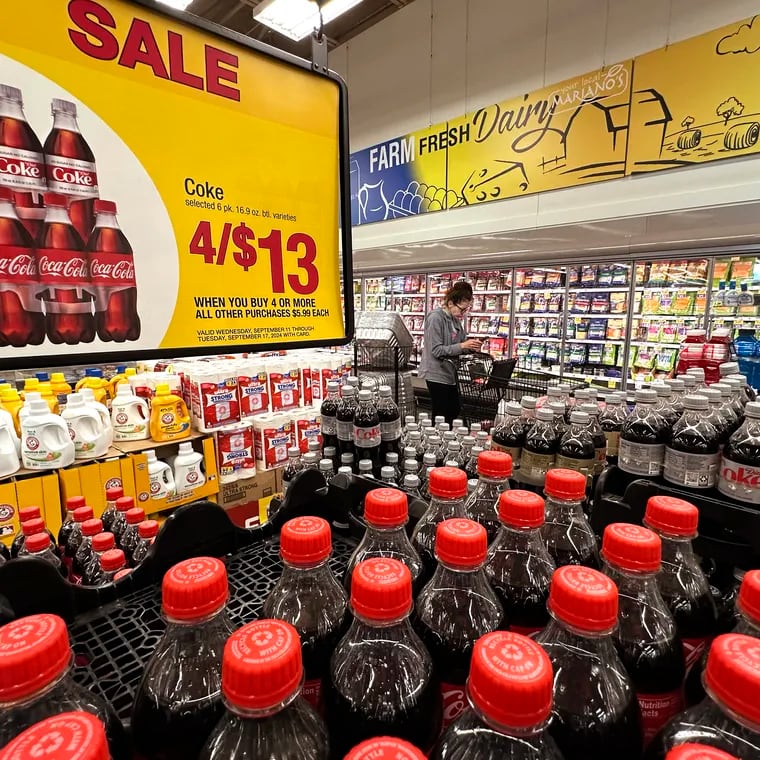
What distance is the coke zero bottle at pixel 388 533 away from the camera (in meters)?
0.71

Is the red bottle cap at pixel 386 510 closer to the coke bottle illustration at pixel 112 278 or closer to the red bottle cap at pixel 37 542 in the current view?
the coke bottle illustration at pixel 112 278

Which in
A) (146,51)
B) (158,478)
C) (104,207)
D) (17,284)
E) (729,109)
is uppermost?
(729,109)

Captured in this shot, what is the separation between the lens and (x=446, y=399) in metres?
3.86

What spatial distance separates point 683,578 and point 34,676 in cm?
85

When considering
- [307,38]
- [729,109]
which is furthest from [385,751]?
[307,38]

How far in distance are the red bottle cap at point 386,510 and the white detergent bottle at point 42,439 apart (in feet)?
6.96

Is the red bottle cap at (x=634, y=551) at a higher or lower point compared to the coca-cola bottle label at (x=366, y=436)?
higher

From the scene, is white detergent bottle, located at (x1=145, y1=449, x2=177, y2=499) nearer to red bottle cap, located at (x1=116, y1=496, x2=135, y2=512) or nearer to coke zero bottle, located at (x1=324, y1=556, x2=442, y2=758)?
red bottle cap, located at (x1=116, y1=496, x2=135, y2=512)

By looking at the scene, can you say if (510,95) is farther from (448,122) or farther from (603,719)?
(603,719)

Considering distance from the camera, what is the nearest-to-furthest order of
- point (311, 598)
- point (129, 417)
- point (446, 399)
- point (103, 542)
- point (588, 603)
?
point (588, 603), point (311, 598), point (103, 542), point (129, 417), point (446, 399)

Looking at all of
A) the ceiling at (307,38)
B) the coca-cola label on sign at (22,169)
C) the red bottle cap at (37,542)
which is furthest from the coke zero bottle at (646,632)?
the ceiling at (307,38)

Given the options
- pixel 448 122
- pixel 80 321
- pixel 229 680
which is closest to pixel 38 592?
pixel 80 321

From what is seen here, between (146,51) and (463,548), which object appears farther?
(146,51)

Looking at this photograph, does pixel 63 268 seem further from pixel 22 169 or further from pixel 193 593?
pixel 193 593
